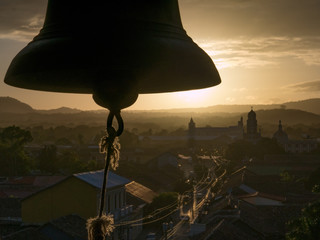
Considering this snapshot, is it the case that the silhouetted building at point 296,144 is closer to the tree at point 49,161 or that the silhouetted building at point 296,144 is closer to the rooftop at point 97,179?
the tree at point 49,161

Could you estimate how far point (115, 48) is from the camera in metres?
1.51

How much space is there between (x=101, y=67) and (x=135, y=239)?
16034 mm

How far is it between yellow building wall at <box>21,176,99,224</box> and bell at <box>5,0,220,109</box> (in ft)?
41.5

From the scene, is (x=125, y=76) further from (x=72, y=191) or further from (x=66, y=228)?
(x=72, y=191)

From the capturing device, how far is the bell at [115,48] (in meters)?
1.54

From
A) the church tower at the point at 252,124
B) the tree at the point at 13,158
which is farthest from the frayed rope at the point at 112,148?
the church tower at the point at 252,124

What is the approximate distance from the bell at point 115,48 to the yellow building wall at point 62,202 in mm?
12662

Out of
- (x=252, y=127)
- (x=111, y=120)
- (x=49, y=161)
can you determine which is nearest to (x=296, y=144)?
(x=252, y=127)

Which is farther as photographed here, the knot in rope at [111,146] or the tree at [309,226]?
the tree at [309,226]

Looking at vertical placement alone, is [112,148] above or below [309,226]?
above

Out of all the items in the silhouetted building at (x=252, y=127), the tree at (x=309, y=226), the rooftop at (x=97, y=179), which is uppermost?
the silhouetted building at (x=252, y=127)

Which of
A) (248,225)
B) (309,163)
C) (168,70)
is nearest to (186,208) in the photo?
(248,225)

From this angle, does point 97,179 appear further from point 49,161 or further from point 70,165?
point 49,161

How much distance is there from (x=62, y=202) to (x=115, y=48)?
13.8m
